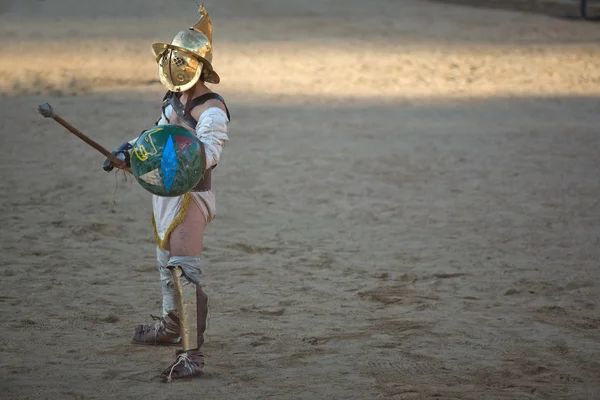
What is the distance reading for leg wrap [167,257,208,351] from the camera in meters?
4.30

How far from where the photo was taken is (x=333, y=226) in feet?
24.1

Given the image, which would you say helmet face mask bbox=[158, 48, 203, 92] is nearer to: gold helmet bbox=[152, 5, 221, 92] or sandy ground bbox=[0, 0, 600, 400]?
gold helmet bbox=[152, 5, 221, 92]

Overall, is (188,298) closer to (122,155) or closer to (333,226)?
(122,155)

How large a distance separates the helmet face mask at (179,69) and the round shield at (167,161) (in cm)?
36

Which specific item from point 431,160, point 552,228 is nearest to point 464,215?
point 552,228

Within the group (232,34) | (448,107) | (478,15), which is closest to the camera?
(448,107)

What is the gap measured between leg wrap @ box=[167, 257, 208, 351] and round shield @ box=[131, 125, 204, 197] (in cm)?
41

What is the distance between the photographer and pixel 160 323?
15.6 feet

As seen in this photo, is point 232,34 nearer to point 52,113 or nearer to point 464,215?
point 464,215

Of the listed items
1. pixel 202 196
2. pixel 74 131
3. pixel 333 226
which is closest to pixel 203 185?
pixel 202 196

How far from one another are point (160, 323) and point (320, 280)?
152 centimetres

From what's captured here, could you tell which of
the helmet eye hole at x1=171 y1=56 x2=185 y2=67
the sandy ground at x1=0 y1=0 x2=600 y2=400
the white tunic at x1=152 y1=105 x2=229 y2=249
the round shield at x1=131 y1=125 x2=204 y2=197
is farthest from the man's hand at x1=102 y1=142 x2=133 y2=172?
the sandy ground at x1=0 y1=0 x2=600 y2=400

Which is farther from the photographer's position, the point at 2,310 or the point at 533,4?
the point at 533,4

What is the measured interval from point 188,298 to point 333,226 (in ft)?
10.3
